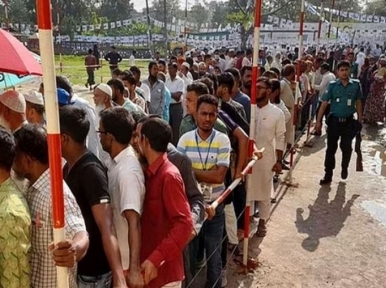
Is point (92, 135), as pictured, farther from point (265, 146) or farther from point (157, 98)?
point (157, 98)

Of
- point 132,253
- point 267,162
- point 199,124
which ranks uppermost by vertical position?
point 199,124

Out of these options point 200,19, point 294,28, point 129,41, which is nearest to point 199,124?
point 294,28

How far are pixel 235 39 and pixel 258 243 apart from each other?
35.3 meters

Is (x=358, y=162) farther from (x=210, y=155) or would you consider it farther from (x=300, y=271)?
(x=210, y=155)

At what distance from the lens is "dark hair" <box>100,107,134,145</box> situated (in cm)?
231

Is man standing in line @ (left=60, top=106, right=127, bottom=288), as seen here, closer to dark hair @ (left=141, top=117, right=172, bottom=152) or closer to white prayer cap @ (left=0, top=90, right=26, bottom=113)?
dark hair @ (left=141, top=117, right=172, bottom=152)

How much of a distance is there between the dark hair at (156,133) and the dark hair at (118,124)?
3.6 inches

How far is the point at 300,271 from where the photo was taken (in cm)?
434

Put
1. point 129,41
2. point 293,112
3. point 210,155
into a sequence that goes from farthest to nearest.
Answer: point 129,41, point 293,112, point 210,155

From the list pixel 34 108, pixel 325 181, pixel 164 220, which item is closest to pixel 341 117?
pixel 325 181

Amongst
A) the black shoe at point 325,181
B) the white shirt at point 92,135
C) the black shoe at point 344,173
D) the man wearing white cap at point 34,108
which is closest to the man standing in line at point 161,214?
the man wearing white cap at point 34,108

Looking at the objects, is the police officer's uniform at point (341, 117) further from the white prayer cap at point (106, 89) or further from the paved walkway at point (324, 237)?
the white prayer cap at point (106, 89)

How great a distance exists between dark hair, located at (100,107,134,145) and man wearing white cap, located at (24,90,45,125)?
50.9 inches

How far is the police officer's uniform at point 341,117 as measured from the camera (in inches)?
264
